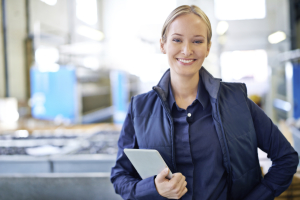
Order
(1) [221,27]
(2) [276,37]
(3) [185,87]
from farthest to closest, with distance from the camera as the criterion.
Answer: (2) [276,37]
(1) [221,27]
(3) [185,87]

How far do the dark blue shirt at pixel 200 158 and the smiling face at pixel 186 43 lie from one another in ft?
0.62

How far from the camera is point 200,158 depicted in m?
0.92

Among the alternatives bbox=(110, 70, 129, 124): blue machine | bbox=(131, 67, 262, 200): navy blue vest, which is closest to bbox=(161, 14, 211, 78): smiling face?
bbox=(131, 67, 262, 200): navy blue vest

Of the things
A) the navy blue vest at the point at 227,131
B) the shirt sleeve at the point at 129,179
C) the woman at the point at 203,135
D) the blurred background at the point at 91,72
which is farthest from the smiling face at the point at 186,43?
the blurred background at the point at 91,72

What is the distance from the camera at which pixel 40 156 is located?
7.08ft

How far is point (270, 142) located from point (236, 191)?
0.23 m

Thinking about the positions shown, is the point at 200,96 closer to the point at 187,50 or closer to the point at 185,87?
the point at 185,87

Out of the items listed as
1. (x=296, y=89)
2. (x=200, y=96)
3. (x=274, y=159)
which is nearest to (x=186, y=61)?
(x=200, y=96)

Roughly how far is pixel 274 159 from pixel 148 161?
51 centimetres

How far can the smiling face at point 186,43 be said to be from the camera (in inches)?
35.9

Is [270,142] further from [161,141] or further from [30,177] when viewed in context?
[30,177]

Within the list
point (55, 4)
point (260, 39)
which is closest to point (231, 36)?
point (260, 39)

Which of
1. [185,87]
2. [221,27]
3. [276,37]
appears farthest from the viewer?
[276,37]

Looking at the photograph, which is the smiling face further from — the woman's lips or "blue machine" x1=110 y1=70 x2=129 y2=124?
"blue machine" x1=110 y1=70 x2=129 y2=124
